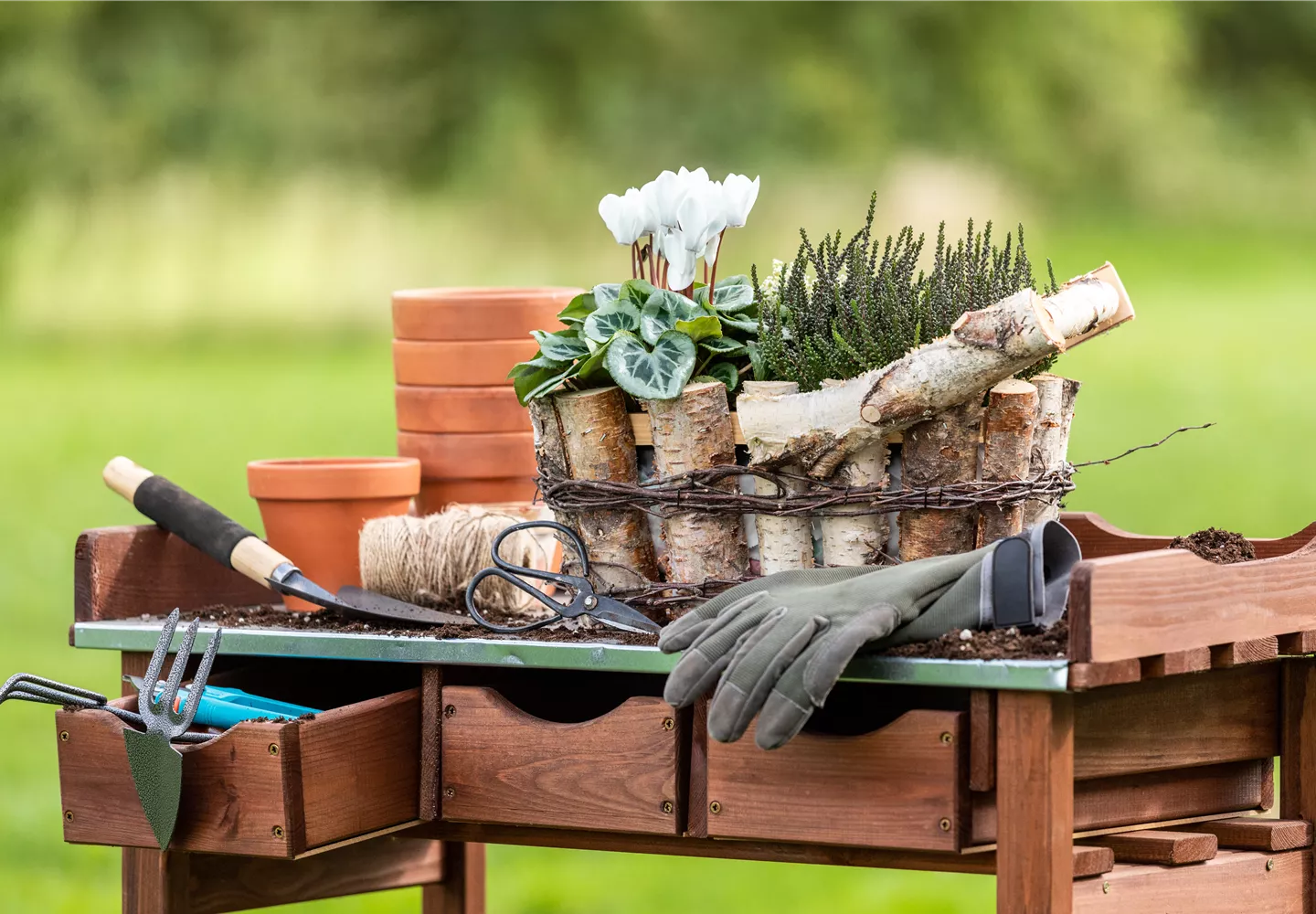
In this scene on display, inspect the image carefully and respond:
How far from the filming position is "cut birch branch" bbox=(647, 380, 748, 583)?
5.43ft

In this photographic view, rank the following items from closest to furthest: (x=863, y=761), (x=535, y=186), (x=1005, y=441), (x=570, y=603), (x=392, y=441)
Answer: (x=863, y=761)
(x=1005, y=441)
(x=570, y=603)
(x=392, y=441)
(x=535, y=186)

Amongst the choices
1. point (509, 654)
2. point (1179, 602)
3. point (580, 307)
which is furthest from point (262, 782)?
point (1179, 602)

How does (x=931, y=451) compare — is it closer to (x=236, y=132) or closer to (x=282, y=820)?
(x=282, y=820)

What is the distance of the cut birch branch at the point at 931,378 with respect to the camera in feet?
4.95

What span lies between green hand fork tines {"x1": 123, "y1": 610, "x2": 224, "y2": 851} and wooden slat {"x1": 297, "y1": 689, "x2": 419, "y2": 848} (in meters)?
0.11

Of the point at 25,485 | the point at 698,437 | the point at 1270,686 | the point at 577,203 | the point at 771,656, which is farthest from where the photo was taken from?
the point at 577,203

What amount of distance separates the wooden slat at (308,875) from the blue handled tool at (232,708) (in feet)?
0.89

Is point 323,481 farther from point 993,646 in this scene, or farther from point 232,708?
point 993,646

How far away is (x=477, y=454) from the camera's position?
2.15m

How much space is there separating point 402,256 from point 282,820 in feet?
21.0

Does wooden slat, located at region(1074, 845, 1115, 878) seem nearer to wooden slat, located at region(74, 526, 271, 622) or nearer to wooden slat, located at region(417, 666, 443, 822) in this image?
wooden slat, located at region(417, 666, 443, 822)

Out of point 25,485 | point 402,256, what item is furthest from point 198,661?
point 402,256

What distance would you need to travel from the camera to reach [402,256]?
306 inches

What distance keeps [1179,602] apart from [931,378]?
0.93 ft
